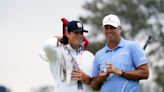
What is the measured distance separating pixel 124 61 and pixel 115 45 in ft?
0.92

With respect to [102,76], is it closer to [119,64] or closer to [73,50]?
[119,64]

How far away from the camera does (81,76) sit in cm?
893

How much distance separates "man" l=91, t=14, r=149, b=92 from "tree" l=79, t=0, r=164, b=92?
97.4 ft

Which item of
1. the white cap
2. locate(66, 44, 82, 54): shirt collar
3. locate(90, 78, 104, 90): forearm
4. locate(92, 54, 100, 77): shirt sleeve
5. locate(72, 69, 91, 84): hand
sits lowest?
locate(90, 78, 104, 90): forearm

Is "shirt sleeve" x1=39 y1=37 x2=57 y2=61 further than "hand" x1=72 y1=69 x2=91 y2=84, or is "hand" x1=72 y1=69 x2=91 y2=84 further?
"hand" x1=72 y1=69 x2=91 y2=84

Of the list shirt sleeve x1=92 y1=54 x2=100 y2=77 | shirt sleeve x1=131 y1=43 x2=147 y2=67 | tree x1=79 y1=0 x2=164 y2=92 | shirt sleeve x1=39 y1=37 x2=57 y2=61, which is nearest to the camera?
shirt sleeve x1=131 y1=43 x2=147 y2=67

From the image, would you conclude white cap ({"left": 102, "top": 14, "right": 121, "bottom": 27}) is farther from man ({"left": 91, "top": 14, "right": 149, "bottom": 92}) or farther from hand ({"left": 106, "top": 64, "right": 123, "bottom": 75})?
hand ({"left": 106, "top": 64, "right": 123, "bottom": 75})

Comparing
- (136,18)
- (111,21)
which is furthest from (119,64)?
(136,18)

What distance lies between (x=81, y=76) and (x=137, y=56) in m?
0.83

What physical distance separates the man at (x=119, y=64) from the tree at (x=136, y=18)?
29.7m

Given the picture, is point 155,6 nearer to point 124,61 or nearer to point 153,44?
point 153,44

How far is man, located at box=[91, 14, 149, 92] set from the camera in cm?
853

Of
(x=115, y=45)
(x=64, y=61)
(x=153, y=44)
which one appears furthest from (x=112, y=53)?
(x=153, y=44)

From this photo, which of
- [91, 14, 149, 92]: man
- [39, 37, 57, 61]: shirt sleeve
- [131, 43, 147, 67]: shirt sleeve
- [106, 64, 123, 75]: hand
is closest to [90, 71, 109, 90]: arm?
[91, 14, 149, 92]: man
